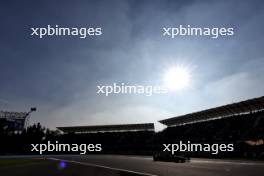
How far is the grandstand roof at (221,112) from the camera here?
61041 millimetres

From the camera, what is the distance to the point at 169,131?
8638 centimetres

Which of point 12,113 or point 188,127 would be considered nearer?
point 188,127

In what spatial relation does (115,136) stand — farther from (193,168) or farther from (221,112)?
(193,168)

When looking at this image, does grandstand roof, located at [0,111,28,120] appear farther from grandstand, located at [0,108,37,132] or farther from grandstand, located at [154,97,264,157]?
grandstand, located at [154,97,264,157]

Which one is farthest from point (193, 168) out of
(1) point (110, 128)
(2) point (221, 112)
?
(1) point (110, 128)

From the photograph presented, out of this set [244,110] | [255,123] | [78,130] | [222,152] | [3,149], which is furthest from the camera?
[78,130]

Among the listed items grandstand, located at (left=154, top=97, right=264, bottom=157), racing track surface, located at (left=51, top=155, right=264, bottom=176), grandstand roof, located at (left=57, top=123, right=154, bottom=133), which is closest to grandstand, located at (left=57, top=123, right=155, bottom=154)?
grandstand roof, located at (left=57, top=123, right=154, bottom=133)

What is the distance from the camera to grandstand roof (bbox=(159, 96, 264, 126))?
61.0 meters

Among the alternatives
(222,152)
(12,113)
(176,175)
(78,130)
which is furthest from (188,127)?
(176,175)

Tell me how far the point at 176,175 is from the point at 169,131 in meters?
69.1

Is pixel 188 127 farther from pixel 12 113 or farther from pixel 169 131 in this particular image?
pixel 12 113

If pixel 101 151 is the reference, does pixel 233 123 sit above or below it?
above

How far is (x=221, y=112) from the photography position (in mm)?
69875

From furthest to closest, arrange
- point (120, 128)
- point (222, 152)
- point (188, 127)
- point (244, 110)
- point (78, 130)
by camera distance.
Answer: point (78, 130) → point (120, 128) → point (188, 127) → point (244, 110) → point (222, 152)
